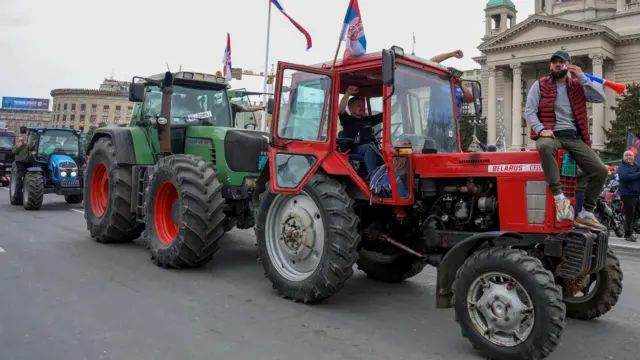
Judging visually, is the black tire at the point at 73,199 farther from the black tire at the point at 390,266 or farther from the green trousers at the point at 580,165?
the green trousers at the point at 580,165

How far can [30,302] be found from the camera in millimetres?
5324

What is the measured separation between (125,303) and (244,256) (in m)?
2.88

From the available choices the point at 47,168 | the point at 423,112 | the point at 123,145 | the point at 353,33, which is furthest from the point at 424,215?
the point at 47,168

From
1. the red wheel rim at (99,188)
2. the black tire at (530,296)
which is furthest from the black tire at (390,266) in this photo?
the red wheel rim at (99,188)

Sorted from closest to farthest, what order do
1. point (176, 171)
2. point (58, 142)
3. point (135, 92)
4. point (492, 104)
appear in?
point (176, 171) < point (135, 92) < point (58, 142) < point (492, 104)

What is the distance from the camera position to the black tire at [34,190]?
44.4ft

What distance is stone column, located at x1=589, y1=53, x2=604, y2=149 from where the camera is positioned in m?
53.2

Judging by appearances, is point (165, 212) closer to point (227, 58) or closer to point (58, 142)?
point (58, 142)

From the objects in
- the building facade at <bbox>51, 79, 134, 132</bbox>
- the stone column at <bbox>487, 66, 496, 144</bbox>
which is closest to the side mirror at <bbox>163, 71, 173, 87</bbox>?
the stone column at <bbox>487, 66, 496, 144</bbox>

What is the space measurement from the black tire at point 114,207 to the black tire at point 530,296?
5.67m

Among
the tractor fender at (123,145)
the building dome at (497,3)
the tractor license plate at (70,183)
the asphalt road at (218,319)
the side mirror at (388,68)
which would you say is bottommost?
the asphalt road at (218,319)

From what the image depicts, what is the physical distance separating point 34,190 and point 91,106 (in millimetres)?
103435

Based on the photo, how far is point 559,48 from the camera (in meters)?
57.2

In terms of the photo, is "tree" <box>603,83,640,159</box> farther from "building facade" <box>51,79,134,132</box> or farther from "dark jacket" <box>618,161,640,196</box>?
"building facade" <box>51,79,134,132</box>
